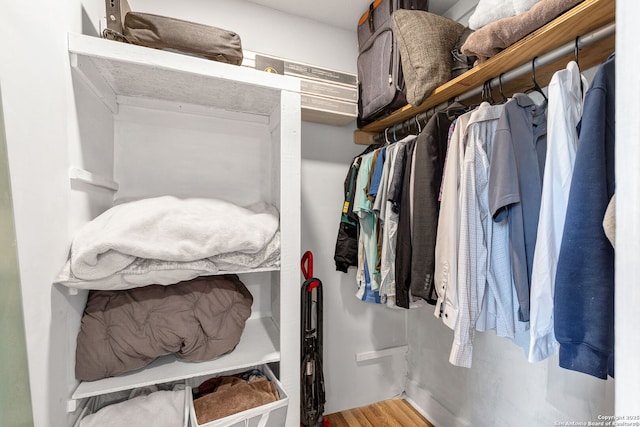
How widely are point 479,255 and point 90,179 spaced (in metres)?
1.35

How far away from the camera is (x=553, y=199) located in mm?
751

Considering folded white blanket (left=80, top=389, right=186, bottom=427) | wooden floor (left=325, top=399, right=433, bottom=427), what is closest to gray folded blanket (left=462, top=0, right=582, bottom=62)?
folded white blanket (left=80, top=389, right=186, bottom=427)

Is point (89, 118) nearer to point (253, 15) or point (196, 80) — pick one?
point (196, 80)

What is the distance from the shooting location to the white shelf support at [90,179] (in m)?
0.87

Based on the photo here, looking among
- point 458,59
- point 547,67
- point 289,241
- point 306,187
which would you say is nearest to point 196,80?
point 289,241

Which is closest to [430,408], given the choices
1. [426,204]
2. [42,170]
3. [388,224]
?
[388,224]

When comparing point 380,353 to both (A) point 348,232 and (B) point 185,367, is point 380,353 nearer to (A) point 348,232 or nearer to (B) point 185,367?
(A) point 348,232

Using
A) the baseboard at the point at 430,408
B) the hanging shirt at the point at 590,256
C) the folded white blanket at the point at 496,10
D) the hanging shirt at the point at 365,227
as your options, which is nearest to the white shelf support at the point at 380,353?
the baseboard at the point at 430,408

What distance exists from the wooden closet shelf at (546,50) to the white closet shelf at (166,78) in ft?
2.23

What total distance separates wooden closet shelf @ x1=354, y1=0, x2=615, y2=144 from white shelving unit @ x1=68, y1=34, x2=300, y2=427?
2.26 feet

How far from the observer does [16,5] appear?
0.61 m
